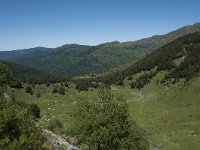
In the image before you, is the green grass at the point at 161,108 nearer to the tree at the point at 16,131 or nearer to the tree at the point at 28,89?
the tree at the point at 28,89

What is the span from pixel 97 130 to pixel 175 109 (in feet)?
241

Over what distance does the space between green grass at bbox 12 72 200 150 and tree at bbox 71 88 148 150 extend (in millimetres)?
22814

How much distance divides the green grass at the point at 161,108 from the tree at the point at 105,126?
2281 centimetres

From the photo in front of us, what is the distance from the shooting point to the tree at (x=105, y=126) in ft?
148

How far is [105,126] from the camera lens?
151 feet

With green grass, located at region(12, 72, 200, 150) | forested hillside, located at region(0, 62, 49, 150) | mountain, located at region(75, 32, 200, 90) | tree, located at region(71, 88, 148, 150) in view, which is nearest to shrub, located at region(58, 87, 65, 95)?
green grass, located at region(12, 72, 200, 150)

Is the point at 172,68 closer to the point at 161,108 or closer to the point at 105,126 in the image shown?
the point at 161,108

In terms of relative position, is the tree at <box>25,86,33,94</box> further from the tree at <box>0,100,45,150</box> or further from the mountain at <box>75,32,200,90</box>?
the tree at <box>0,100,45,150</box>

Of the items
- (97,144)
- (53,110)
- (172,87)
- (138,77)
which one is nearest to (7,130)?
(97,144)

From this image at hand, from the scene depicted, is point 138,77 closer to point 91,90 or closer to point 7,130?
point 91,90

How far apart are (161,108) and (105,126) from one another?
252ft

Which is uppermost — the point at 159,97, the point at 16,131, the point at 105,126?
the point at 16,131

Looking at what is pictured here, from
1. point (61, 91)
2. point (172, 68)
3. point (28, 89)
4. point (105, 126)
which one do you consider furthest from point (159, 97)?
point (105, 126)

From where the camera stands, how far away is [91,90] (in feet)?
504
